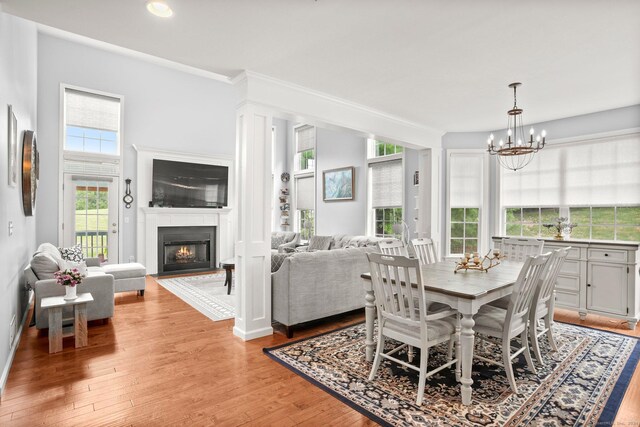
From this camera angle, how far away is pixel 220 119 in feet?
27.1

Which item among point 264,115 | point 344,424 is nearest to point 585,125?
point 264,115

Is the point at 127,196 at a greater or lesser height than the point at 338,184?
lesser

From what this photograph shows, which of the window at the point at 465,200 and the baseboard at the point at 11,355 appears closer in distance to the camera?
the baseboard at the point at 11,355

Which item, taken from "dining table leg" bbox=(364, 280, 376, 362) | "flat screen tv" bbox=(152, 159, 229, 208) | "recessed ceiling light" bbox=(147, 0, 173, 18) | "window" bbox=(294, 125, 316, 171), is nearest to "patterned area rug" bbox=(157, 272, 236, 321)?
"flat screen tv" bbox=(152, 159, 229, 208)

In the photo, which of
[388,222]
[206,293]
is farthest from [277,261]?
[388,222]

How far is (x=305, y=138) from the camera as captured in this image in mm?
9078

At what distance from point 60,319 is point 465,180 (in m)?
6.03

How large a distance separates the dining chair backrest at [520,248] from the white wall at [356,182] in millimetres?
3192

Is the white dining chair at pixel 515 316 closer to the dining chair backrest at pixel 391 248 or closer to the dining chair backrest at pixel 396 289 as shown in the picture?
the dining chair backrest at pixel 396 289

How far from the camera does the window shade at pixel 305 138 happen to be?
8.79 metres

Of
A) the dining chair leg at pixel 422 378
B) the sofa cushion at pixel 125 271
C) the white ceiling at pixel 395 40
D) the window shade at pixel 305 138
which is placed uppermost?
the window shade at pixel 305 138

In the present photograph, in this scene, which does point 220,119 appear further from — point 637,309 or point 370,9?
point 637,309

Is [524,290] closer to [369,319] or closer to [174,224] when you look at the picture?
[369,319]

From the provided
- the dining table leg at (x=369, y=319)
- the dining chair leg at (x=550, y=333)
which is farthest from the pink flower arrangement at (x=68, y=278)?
the dining chair leg at (x=550, y=333)
